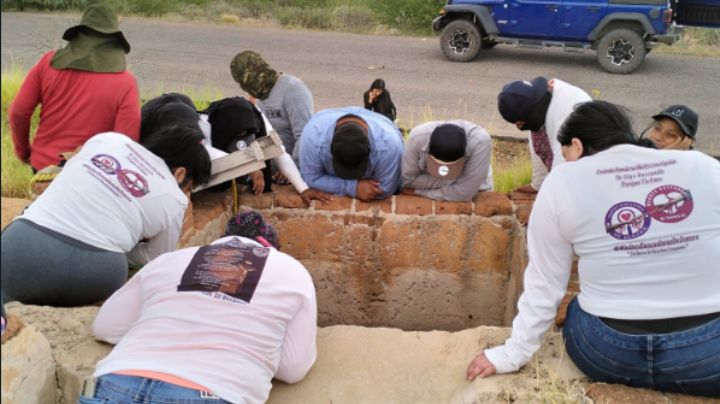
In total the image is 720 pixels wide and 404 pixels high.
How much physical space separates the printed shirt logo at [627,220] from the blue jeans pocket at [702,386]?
546 mm

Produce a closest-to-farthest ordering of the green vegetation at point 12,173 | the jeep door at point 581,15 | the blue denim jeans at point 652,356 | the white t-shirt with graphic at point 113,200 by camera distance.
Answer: the blue denim jeans at point 652,356 → the white t-shirt with graphic at point 113,200 → the green vegetation at point 12,173 → the jeep door at point 581,15

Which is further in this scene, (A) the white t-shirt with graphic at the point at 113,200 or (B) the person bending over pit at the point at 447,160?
(B) the person bending over pit at the point at 447,160

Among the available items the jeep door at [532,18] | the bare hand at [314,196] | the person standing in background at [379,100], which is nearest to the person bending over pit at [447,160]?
the bare hand at [314,196]

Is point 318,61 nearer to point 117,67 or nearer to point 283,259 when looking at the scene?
point 117,67

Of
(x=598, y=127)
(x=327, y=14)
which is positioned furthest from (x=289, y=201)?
(x=327, y=14)

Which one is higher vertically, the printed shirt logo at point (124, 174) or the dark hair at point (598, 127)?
the dark hair at point (598, 127)

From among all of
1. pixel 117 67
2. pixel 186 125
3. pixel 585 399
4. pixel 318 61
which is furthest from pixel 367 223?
pixel 318 61

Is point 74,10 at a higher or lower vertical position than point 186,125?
lower

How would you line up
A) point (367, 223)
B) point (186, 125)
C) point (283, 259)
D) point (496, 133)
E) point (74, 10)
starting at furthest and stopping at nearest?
point (74, 10) < point (496, 133) < point (367, 223) < point (186, 125) < point (283, 259)

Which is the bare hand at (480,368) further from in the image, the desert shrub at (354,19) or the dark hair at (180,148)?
the desert shrub at (354,19)

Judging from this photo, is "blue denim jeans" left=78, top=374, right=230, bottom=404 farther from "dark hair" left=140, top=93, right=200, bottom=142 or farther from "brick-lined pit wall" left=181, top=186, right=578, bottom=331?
"brick-lined pit wall" left=181, top=186, right=578, bottom=331

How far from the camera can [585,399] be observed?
2.62 metres

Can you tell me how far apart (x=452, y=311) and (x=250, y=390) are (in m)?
2.43

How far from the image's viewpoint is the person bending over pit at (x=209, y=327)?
7.36 ft
